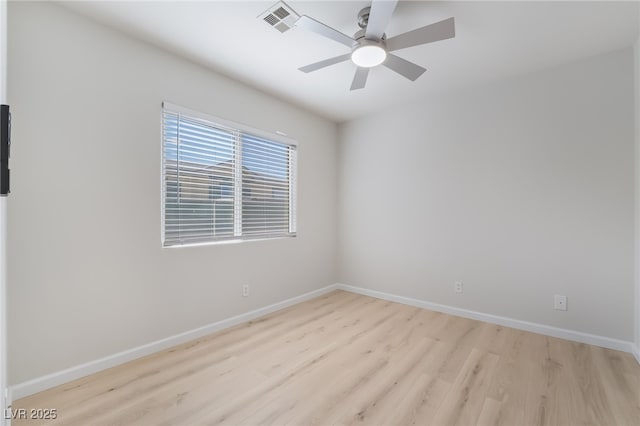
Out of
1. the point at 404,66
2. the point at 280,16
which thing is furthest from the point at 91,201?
the point at 404,66

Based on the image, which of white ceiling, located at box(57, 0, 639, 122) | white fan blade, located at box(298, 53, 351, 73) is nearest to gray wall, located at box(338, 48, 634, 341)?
white ceiling, located at box(57, 0, 639, 122)

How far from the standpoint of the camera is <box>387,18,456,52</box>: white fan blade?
1.73m

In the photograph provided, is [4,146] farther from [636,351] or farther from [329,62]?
[636,351]

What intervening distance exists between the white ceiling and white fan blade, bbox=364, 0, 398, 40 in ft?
0.75

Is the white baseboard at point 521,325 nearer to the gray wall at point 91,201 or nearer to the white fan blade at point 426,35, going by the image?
the gray wall at point 91,201

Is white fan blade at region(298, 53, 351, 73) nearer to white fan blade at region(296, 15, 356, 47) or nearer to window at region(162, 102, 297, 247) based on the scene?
white fan blade at region(296, 15, 356, 47)

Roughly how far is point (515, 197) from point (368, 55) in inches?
82.5

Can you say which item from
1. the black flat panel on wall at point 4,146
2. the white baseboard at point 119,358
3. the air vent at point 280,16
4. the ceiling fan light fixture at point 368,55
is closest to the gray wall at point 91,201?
the white baseboard at point 119,358

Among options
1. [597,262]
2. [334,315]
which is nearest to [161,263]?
[334,315]

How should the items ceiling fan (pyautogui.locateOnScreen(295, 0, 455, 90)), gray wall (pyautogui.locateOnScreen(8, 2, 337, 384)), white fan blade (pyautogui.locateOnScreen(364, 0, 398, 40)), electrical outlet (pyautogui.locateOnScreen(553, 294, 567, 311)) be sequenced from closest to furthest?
white fan blade (pyautogui.locateOnScreen(364, 0, 398, 40)), ceiling fan (pyautogui.locateOnScreen(295, 0, 455, 90)), gray wall (pyautogui.locateOnScreen(8, 2, 337, 384)), electrical outlet (pyautogui.locateOnScreen(553, 294, 567, 311))

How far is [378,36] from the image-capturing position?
6.22ft

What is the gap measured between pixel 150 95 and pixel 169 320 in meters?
1.89

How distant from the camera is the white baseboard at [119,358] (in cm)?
180

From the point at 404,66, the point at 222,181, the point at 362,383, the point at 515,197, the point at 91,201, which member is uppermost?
the point at 404,66
